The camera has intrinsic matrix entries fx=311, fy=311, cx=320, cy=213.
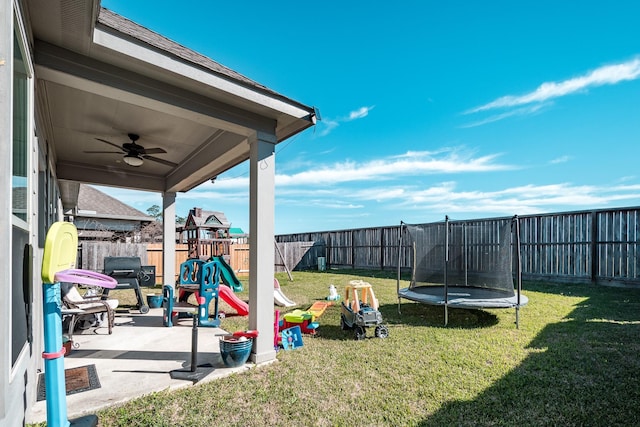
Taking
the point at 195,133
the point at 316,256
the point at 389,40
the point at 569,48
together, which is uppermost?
the point at 389,40

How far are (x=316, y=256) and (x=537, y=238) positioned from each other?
32.2 ft

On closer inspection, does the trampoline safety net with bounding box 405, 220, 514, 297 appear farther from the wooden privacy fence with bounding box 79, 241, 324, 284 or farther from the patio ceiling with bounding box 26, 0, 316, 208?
the wooden privacy fence with bounding box 79, 241, 324, 284

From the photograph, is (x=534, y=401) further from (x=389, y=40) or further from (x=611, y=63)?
(x=389, y=40)

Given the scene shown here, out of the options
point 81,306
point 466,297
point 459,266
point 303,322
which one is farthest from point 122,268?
point 459,266

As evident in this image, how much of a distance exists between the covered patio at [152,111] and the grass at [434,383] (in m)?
0.61

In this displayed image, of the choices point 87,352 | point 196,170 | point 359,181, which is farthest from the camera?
point 359,181

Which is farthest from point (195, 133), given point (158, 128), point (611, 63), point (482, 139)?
point (482, 139)

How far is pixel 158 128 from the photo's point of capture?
170 inches

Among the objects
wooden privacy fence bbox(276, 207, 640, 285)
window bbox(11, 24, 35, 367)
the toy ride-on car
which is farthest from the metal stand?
wooden privacy fence bbox(276, 207, 640, 285)

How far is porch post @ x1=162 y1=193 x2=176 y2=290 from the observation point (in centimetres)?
743

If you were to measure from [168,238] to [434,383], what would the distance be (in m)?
6.72

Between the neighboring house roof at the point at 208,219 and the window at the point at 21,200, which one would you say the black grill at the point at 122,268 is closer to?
the neighboring house roof at the point at 208,219

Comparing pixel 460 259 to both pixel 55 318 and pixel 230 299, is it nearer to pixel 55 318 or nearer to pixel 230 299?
pixel 230 299

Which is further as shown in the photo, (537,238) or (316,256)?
(316,256)
